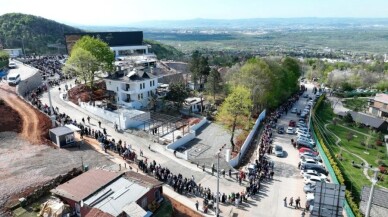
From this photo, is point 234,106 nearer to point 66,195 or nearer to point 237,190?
point 237,190

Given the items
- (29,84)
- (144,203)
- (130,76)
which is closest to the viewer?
(144,203)

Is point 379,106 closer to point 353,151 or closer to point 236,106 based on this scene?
point 353,151

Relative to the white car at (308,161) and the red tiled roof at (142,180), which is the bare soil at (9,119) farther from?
the white car at (308,161)

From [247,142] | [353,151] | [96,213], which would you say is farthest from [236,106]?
[96,213]

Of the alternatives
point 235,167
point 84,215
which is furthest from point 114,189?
point 235,167

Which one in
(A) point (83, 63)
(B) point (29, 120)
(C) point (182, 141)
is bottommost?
(C) point (182, 141)

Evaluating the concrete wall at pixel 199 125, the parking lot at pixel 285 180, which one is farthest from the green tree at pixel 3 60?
the parking lot at pixel 285 180

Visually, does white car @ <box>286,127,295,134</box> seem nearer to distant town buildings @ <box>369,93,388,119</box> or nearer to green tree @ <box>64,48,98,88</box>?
distant town buildings @ <box>369,93,388,119</box>
